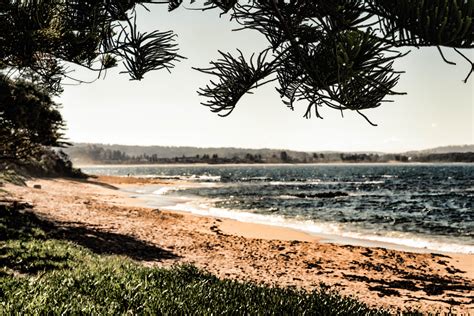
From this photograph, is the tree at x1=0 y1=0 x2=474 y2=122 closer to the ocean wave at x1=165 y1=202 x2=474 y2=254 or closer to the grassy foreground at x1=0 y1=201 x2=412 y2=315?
the grassy foreground at x1=0 y1=201 x2=412 y2=315

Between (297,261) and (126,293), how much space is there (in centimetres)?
800

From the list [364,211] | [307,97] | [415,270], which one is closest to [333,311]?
[307,97]

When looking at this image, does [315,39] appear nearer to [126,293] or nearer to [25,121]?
[126,293]

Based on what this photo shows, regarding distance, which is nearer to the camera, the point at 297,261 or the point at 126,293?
the point at 126,293

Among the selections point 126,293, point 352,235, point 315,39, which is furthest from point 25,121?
point 352,235

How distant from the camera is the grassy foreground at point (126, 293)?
4738 millimetres

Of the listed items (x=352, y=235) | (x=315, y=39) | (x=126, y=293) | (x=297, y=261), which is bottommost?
(x=352, y=235)

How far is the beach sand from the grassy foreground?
1.84 m

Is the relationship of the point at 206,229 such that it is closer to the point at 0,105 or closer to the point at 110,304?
the point at 0,105

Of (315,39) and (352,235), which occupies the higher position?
(315,39)

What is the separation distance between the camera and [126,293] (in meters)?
5.41

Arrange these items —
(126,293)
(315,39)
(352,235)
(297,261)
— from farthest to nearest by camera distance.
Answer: (352,235) < (297,261) < (126,293) < (315,39)

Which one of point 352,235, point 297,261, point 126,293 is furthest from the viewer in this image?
point 352,235

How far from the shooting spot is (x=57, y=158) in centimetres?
5475
